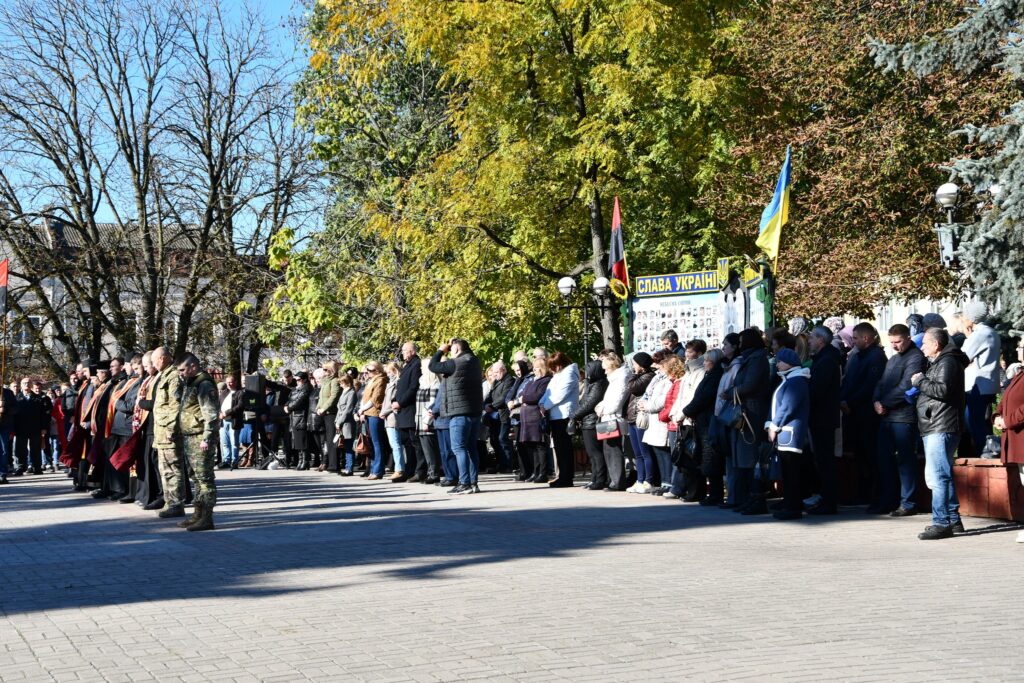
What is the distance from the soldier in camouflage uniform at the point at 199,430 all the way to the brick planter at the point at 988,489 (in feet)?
23.0

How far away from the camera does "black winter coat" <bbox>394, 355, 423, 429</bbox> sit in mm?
18922

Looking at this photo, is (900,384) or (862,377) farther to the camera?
(862,377)

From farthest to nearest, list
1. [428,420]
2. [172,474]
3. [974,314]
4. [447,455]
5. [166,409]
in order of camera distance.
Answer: [428,420]
[447,455]
[974,314]
[172,474]
[166,409]

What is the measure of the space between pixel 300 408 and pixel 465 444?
7.76 m

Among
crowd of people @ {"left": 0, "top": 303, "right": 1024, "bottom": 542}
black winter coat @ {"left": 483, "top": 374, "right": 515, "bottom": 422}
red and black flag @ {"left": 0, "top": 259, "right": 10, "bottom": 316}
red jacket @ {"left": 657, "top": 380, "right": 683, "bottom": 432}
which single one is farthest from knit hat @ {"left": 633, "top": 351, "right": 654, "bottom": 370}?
red and black flag @ {"left": 0, "top": 259, "right": 10, "bottom": 316}

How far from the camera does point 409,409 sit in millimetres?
19156

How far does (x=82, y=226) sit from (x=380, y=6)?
43.3ft

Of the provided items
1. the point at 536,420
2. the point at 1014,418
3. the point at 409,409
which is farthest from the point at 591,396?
the point at 1014,418

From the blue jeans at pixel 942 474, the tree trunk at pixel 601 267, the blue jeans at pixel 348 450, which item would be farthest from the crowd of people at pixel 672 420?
the tree trunk at pixel 601 267

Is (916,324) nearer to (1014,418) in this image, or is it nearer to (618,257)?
(1014,418)

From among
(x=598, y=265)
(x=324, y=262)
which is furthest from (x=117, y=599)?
(x=324, y=262)

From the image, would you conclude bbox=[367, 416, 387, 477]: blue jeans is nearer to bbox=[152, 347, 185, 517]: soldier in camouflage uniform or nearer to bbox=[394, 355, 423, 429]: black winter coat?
bbox=[394, 355, 423, 429]: black winter coat

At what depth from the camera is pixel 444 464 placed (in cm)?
1811

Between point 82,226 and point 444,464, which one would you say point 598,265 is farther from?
point 82,226
